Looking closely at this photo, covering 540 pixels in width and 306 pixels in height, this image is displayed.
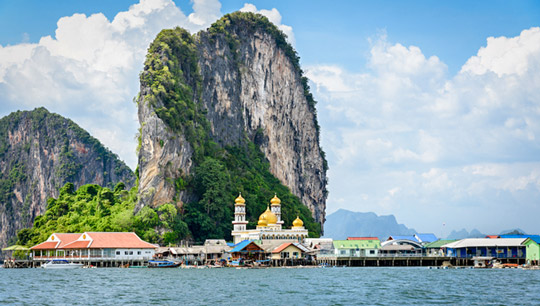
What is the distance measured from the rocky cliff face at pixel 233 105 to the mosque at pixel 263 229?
29.1ft

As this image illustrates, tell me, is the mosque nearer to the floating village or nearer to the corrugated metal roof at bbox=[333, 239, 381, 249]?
the floating village

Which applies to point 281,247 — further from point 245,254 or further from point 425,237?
point 425,237

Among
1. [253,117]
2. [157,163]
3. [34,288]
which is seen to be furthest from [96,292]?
[253,117]

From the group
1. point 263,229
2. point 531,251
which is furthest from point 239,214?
point 531,251

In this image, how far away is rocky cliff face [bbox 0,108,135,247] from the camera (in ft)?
559

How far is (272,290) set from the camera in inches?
2079

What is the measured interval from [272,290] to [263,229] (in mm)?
51586

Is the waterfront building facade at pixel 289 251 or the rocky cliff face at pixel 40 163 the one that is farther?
the rocky cliff face at pixel 40 163

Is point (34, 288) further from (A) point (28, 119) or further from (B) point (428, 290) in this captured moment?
(A) point (28, 119)

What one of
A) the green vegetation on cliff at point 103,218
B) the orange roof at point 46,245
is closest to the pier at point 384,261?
the green vegetation on cliff at point 103,218

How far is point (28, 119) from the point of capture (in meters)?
180

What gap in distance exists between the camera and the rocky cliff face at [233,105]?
341ft

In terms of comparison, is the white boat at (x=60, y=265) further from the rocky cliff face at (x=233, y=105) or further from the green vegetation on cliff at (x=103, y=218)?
the rocky cliff face at (x=233, y=105)

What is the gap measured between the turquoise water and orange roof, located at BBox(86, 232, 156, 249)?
26689mm
